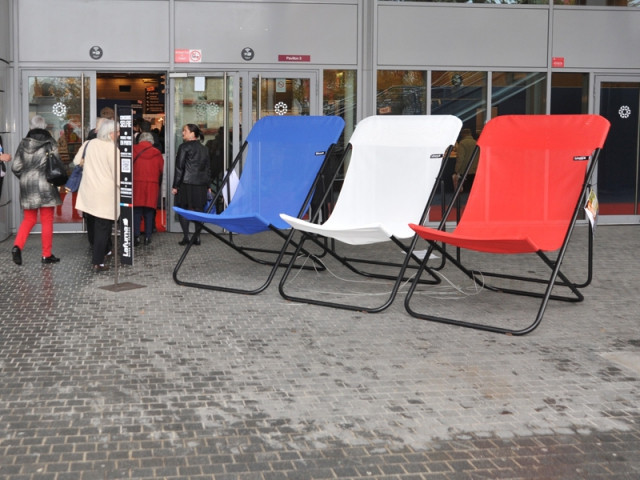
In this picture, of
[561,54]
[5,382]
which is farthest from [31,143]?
[561,54]

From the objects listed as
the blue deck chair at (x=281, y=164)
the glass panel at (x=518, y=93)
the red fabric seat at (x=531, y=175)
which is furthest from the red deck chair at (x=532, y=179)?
the glass panel at (x=518, y=93)

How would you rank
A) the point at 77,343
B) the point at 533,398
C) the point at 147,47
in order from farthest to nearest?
the point at 147,47 < the point at 77,343 < the point at 533,398

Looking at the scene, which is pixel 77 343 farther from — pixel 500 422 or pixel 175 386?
pixel 500 422

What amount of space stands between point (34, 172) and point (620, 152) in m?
8.24

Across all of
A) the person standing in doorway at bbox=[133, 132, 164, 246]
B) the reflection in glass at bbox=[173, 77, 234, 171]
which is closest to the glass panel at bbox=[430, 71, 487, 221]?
the reflection in glass at bbox=[173, 77, 234, 171]

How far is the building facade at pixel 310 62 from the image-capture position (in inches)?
450

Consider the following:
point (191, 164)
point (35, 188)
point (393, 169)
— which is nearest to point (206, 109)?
point (191, 164)

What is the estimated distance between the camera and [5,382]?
4680mm

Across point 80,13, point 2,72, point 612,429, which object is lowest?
point 612,429

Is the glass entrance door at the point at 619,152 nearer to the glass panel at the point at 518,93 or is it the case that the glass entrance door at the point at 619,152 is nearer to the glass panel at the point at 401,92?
the glass panel at the point at 518,93

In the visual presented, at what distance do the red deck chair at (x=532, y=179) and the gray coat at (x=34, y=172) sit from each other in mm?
4026

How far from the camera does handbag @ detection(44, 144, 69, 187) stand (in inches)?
341

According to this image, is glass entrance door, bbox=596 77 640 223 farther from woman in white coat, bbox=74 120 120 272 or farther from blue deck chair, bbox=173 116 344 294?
woman in white coat, bbox=74 120 120 272

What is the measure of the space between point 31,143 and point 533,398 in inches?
239
